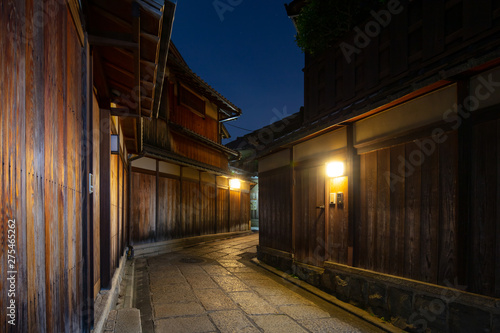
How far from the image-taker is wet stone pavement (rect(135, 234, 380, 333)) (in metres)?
6.33

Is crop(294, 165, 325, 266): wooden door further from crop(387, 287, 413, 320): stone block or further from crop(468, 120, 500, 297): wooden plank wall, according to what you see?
crop(468, 120, 500, 297): wooden plank wall

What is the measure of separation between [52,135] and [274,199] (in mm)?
Answer: 10198

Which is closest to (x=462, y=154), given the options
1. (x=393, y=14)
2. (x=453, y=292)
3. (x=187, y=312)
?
(x=453, y=292)

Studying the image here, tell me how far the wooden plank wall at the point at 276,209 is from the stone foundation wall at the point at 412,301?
2679 millimetres

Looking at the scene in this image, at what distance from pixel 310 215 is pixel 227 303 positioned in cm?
385

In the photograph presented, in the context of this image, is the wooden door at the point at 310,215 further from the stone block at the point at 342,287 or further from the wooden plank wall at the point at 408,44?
the wooden plank wall at the point at 408,44

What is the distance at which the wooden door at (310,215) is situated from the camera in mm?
9328

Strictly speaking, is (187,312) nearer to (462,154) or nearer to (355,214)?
(355,214)

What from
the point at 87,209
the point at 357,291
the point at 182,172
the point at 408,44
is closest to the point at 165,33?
the point at 87,209

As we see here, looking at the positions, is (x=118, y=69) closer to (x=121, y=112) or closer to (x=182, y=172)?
(x=121, y=112)

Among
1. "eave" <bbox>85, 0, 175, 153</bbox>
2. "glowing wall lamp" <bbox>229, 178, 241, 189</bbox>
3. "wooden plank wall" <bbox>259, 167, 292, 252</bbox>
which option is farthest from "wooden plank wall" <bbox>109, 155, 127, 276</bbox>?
"glowing wall lamp" <bbox>229, 178, 241, 189</bbox>

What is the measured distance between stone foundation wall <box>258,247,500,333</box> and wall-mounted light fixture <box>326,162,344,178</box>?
250cm

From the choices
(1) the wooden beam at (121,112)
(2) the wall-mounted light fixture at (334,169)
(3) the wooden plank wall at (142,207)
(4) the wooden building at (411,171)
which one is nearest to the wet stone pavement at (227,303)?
(4) the wooden building at (411,171)

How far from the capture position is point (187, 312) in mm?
7043
